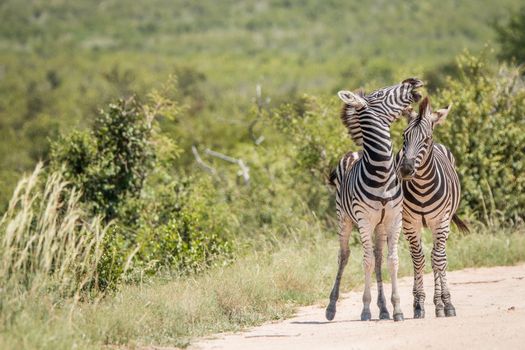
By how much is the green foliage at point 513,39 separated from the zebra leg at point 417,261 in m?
21.0

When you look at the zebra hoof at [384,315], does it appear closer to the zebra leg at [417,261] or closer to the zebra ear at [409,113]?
A: the zebra leg at [417,261]

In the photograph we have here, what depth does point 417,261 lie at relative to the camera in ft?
30.7

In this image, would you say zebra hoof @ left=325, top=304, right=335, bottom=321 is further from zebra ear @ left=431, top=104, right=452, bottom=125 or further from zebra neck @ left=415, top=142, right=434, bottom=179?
zebra ear @ left=431, top=104, right=452, bottom=125

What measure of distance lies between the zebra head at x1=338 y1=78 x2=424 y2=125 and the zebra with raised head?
0.17m

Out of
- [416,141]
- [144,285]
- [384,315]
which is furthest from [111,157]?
[416,141]

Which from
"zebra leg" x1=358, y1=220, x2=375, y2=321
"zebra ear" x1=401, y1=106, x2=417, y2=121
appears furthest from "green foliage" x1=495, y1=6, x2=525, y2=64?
"zebra leg" x1=358, y1=220, x2=375, y2=321

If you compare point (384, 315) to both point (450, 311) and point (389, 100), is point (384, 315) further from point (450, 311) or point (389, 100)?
point (389, 100)

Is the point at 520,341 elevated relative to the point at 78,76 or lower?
lower

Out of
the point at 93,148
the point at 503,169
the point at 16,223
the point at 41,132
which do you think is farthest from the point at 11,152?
the point at 16,223

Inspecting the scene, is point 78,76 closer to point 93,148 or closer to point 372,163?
point 93,148

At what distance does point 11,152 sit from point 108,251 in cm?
2032

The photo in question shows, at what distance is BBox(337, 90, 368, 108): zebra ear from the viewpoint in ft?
29.0

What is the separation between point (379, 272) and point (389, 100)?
1.79 meters

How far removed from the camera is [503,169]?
14625 millimetres
